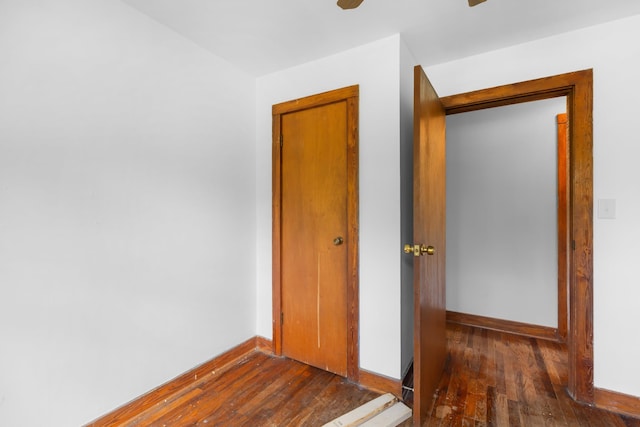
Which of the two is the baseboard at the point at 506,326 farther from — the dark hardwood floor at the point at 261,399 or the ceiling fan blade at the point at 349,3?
the ceiling fan blade at the point at 349,3

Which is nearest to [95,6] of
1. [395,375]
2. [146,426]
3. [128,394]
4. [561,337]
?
[128,394]

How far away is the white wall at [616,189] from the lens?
1725mm

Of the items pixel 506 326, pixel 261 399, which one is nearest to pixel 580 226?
pixel 506 326

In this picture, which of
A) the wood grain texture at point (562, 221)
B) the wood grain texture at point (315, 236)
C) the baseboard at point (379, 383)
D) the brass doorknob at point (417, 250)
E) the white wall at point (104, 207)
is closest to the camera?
the white wall at point (104, 207)

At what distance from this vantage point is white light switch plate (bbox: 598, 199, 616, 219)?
176cm

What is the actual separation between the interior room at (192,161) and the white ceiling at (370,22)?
12 mm

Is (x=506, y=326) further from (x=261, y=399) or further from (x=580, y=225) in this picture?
(x=261, y=399)

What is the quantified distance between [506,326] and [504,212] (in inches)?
42.2

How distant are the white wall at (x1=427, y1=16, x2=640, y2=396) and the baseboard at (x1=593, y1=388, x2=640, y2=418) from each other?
29 mm

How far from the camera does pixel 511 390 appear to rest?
6.37 feet

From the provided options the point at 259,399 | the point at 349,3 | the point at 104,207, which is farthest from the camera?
the point at 259,399

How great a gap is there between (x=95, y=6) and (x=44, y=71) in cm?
45

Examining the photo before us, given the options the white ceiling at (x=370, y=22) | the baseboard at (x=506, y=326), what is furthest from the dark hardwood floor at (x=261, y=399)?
the white ceiling at (x=370, y=22)

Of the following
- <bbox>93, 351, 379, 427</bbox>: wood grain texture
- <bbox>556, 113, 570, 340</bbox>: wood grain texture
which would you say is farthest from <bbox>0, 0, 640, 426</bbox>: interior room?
<bbox>556, 113, 570, 340</bbox>: wood grain texture
